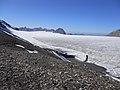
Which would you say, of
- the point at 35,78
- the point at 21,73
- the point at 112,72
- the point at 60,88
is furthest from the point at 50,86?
the point at 112,72

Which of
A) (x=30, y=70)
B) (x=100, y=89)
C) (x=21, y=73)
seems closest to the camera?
(x=100, y=89)

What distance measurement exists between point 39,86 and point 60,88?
30.2 inches

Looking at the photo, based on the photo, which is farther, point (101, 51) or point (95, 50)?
point (95, 50)

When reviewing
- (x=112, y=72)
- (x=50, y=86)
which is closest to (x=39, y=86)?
(x=50, y=86)

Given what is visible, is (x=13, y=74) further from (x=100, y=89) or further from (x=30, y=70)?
(x=100, y=89)

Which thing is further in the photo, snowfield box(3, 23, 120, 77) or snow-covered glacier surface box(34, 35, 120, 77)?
snowfield box(3, 23, 120, 77)

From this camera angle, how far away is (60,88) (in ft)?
24.4

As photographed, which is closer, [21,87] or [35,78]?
[21,87]

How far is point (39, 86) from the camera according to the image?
7.42 metres

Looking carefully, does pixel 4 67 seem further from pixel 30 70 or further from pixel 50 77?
pixel 50 77

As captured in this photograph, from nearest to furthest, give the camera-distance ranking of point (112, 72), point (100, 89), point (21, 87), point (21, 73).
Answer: point (21, 87)
point (100, 89)
point (21, 73)
point (112, 72)

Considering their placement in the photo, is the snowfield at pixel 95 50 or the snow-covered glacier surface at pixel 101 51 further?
the snowfield at pixel 95 50

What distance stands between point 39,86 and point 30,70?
169 cm

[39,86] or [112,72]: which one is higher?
[39,86]
